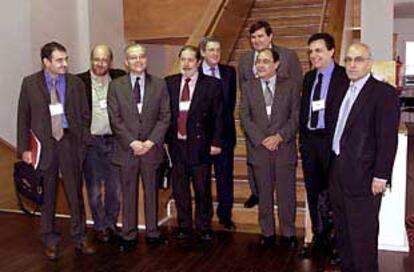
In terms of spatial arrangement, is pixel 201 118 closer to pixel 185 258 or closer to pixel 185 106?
pixel 185 106

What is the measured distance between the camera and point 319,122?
3.75m

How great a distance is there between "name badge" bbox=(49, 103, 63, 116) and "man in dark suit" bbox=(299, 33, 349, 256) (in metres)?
1.73

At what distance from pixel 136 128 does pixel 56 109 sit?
0.60 m

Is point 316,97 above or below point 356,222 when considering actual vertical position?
above

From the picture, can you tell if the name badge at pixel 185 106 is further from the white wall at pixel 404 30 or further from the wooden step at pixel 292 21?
the white wall at pixel 404 30

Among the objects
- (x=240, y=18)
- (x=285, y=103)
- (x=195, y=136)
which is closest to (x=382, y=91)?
(x=285, y=103)

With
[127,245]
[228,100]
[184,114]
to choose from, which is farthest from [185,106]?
[127,245]

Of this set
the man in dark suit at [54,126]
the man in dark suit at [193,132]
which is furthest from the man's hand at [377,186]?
the man in dark suit at [54,126]

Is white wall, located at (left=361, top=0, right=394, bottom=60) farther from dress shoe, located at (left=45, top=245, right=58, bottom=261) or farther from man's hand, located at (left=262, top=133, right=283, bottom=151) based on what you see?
dress shoe, located at (left=45, top=245, right=58, bottom=261)

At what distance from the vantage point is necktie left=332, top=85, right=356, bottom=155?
3.21m

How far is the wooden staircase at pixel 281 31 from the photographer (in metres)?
5.05

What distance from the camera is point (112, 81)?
4188mm

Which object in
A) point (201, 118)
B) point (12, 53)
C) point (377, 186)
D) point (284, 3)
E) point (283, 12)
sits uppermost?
point (284, 3)

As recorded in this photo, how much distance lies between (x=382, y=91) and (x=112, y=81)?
2.05 m
